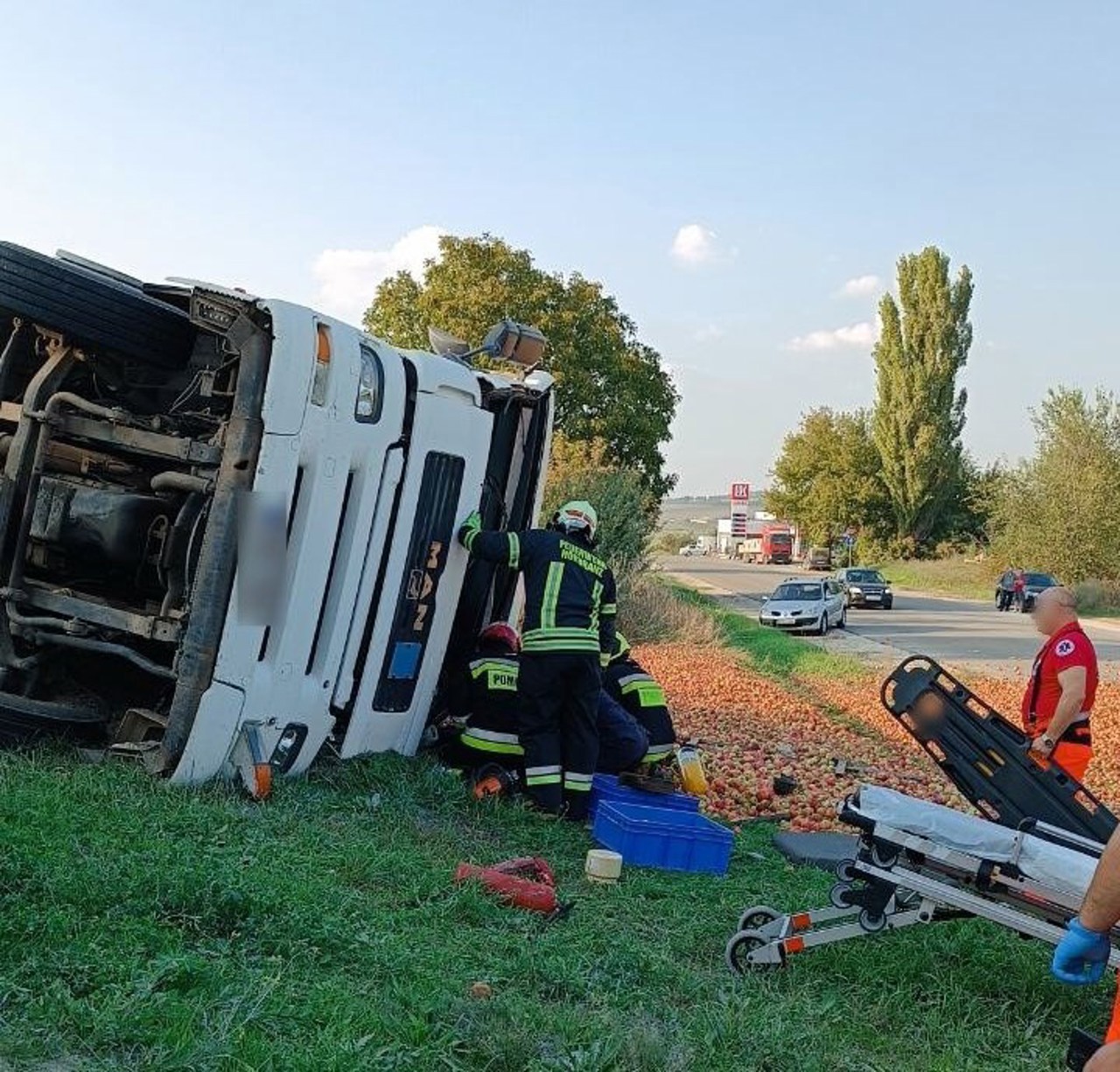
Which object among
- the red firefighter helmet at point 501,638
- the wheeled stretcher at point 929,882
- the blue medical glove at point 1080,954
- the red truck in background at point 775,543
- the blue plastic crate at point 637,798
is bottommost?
the blue plastic crate at point 637,798

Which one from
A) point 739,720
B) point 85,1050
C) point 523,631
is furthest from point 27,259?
point 739,720

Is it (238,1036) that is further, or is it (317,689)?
(317,689)

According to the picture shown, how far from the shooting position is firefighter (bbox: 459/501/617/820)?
6438mm

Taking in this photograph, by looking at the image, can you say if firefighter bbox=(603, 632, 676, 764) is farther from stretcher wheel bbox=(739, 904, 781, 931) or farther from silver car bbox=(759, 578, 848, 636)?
silver car bbox=(759, 578, 848, 636)

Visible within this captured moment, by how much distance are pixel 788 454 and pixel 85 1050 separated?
73.1 m

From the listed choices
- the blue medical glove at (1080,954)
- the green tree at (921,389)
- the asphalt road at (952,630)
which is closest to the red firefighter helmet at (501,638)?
the blue medical glove at (1080,954)

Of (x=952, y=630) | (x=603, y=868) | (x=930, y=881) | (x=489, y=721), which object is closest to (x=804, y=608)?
(x=952, y=630)

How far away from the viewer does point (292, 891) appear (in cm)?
399

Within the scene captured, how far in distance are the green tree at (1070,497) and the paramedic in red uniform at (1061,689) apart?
43.1 meters

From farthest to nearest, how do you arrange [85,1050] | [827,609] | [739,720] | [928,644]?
[827,609], [928,644], [739,720], [85,1050]

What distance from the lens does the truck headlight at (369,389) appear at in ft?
19.1

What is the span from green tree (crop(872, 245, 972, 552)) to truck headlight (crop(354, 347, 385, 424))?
6097cm

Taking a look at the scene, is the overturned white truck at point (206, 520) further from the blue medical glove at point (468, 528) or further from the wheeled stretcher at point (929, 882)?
the wheeled stretcher at point (929, 882)

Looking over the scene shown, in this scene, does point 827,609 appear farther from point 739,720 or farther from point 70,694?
point 70,694
